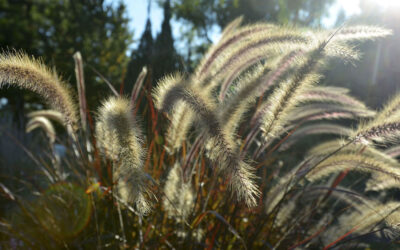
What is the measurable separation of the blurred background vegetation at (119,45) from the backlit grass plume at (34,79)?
250 mm

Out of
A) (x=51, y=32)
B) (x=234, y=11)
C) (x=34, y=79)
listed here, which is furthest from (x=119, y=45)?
(x=34, y=79)

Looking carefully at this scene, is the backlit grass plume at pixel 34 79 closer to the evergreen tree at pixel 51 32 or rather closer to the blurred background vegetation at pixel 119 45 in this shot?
the blurred background vegetation at pixel 119 45

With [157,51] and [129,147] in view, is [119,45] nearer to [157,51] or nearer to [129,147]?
[157,51]

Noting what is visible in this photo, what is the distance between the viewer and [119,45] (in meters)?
12.2

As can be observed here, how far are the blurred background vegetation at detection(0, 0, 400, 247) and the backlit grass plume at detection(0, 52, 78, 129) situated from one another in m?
0.25

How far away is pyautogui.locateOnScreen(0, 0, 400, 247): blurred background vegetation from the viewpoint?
155 inches

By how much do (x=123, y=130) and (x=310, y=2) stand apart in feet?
59.5

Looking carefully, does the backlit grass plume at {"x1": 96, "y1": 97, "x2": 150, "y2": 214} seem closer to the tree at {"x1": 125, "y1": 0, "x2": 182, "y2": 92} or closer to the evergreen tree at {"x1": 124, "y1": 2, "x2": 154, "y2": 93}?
the tree at {"x1": 125, "y1": 0, "x2": 182, "y2": 92}

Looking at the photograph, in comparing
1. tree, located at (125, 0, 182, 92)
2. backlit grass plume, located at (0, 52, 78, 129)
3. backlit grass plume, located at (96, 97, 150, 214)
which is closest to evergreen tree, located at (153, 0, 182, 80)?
tree, located at (125, 0, 182, 92)

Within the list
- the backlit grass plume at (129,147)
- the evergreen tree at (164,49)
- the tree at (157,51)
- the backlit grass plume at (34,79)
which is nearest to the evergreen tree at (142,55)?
the tree at (157,51)

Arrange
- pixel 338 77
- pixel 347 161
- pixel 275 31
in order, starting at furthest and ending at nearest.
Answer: pixel 338 77 < pixel 275 31 < pixel 347 161

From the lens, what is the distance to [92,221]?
6.91 feet

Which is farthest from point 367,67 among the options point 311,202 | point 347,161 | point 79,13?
point 79,13

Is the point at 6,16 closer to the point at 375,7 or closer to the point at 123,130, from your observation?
the point at 375,7
